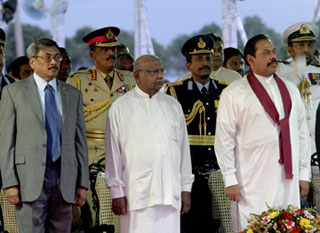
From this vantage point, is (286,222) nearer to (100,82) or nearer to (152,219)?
(152,219)

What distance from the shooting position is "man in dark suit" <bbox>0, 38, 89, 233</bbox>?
449 centimetres

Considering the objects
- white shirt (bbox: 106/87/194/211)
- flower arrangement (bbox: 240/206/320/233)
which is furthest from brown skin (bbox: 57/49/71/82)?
flower arrangement (bbox: 240/206/320/233)

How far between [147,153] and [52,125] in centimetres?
78

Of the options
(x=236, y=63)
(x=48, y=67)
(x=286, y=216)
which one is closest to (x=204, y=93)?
(x=236, y=63)

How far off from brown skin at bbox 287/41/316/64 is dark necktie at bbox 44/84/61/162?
2476 mm

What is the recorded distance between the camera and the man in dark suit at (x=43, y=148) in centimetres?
449

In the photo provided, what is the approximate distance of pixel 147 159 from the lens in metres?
5.02

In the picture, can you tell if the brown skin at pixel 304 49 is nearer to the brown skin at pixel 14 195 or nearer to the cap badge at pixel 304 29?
Answer: the cap badge at pixel 304 29

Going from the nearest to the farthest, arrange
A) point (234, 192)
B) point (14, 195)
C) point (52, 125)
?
point (14, 195)
point (52, 125)
point (234, 192)

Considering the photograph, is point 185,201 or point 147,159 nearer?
point 147,159

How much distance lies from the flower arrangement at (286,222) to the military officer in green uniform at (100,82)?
7.25 ft

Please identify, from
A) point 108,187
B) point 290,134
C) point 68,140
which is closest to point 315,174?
point 290,134

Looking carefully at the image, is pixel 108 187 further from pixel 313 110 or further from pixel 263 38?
pixel 313 110

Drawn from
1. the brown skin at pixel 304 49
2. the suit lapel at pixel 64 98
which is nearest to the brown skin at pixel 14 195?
the suit lapel at pixel 64 98
